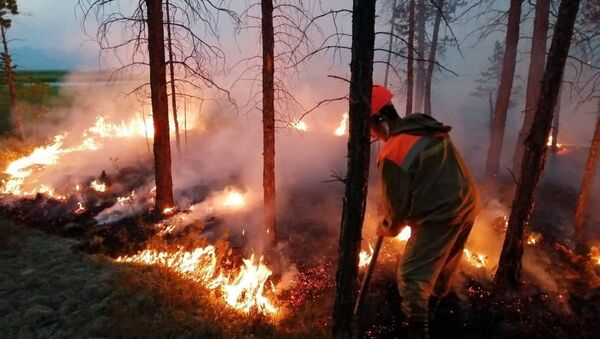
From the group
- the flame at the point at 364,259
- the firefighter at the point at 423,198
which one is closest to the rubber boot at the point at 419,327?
the firefighter at the point at 423,198

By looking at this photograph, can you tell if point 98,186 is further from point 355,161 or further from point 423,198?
point 423,198

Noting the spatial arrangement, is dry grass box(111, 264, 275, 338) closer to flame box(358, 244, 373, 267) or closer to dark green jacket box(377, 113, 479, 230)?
dark green jacket box(377, 113, 479, 230)

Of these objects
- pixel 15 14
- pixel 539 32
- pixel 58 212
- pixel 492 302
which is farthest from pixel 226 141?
pixel 492 302

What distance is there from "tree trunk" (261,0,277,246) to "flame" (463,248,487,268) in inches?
183

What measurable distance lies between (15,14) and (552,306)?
26.1 m

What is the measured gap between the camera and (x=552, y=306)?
21.8 ft

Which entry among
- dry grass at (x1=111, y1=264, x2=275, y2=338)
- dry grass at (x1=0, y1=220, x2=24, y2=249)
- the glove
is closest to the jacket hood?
the glove

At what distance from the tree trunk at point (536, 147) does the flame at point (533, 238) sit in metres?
3.59

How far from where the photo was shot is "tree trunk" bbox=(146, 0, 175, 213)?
912cm

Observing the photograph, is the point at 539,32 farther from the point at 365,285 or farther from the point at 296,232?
the point at 365,285

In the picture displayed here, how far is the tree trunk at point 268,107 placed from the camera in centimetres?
798

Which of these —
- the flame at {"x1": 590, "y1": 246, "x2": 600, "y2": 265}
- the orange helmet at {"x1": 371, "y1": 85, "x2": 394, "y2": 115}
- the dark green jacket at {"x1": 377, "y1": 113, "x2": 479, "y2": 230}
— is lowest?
the flame at {"x1": 590, "y1": 246, "x2": 600, "y2": 265}

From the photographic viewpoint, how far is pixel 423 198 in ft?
10.9

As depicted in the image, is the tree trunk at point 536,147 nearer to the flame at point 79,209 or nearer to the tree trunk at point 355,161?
the tree trunk at point 355,161
